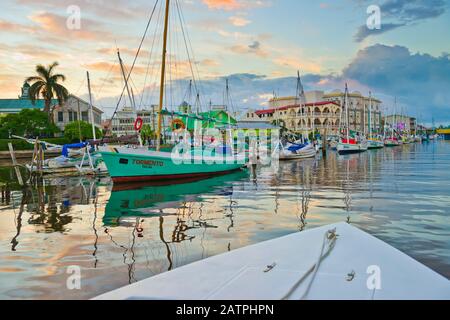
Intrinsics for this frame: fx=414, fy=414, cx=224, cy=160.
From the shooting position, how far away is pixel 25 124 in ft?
208

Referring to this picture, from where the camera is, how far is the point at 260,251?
5828 mm

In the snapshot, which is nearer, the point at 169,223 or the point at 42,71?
the point at 169,223

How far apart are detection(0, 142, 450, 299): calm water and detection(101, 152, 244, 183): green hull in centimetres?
181

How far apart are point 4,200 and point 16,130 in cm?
5015

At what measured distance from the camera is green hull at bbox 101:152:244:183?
2347 cm

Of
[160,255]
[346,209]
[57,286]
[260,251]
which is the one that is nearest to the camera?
[260,251]

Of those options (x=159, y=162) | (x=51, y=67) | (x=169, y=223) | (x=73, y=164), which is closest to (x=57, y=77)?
(x=51, y=67)

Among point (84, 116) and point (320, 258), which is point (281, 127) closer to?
point (84, 116)

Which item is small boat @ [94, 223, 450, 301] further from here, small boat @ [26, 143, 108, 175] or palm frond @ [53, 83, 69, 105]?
palm frond @ [53, 83, 69, 105]

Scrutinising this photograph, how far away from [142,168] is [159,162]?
1.12 meters

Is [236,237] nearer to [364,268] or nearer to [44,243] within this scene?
[44,243]

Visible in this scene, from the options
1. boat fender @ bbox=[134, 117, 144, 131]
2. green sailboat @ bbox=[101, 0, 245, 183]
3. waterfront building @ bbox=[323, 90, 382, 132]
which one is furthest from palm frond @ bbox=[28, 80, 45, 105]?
waterfront building @ bbox=[323, 90, 382, 132]

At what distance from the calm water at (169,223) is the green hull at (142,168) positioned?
5.94 feet
